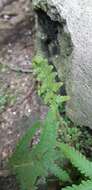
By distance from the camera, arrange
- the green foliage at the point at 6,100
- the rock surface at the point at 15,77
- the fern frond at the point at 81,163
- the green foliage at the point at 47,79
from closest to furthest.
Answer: the fern frond at the point at 81,163, the green foliage at the point at 47,79, the rock surface at the point at 15,77, the green foliage at the point at 6,100

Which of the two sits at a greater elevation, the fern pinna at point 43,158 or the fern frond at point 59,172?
the fern pinna at point 43,158

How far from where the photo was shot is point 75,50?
8.92 feet

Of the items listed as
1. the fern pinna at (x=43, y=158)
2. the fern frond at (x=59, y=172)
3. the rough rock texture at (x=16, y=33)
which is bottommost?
the fern frond at (x=59, y=172)

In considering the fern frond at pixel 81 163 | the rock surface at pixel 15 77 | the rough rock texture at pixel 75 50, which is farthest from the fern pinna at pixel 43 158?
the rock surface at pixel 15 77

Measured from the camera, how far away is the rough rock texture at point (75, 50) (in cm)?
265

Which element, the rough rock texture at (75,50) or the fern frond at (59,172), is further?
the rough rock texture at (75,50)

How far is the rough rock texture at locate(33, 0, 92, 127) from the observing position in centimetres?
265

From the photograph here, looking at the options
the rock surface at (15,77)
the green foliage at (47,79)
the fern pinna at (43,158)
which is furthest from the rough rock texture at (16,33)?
the fern pinna at (43,158)

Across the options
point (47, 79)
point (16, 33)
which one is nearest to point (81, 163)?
point (47, 79)

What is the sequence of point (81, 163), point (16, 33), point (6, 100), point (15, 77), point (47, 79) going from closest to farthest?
point (81, 163)
point (47, 79)
point (6, 100)
point (15, 77)
point (16, 33)

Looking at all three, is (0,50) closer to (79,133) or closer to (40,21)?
(40,21)

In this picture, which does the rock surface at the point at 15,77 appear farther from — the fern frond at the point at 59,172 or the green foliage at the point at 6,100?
the fern frond at the point at 59,172

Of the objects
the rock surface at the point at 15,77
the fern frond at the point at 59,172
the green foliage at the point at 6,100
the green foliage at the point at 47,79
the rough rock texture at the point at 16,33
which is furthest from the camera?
the rough rock texture at the point at 16,33

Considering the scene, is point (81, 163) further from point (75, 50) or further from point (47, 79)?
point (75, 50)
